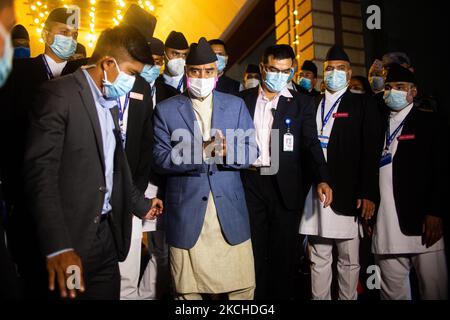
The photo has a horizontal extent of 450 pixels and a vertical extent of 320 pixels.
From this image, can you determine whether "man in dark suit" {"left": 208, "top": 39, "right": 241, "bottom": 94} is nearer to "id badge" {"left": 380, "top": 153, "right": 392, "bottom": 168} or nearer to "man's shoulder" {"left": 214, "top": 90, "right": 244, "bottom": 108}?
"man's shoulder" {"left": 214, "top": 90, "right": 244, "bottom": 108}

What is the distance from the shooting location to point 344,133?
3.28 metres

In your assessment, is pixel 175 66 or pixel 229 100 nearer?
pixel 229 100

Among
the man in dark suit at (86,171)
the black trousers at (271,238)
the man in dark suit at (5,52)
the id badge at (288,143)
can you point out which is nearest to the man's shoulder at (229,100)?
the id badge at (288,143)

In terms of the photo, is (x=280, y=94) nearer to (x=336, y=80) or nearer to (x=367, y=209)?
(x=336, y=80)

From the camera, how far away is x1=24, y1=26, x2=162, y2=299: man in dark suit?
168cm

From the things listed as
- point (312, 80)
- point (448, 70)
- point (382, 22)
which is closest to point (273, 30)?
point (382, 22)

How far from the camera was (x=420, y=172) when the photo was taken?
2.93 meters

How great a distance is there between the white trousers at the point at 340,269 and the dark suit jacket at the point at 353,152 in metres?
0.29

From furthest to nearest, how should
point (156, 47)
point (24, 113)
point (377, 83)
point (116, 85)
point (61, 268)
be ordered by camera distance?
point (377, 83) < point (156, 47) < point (24, 113) < point (116, 85) < point (61, 268)

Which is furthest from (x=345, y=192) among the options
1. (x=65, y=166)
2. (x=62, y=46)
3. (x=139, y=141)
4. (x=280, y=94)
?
(x=62, y=46)

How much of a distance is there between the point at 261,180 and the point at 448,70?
335 cm

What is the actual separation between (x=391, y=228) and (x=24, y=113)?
253cm

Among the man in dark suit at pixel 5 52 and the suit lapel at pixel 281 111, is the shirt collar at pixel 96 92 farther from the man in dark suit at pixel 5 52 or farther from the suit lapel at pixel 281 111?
the suit lapel at pixel 281 111

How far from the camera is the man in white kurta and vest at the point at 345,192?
3.13 meters
